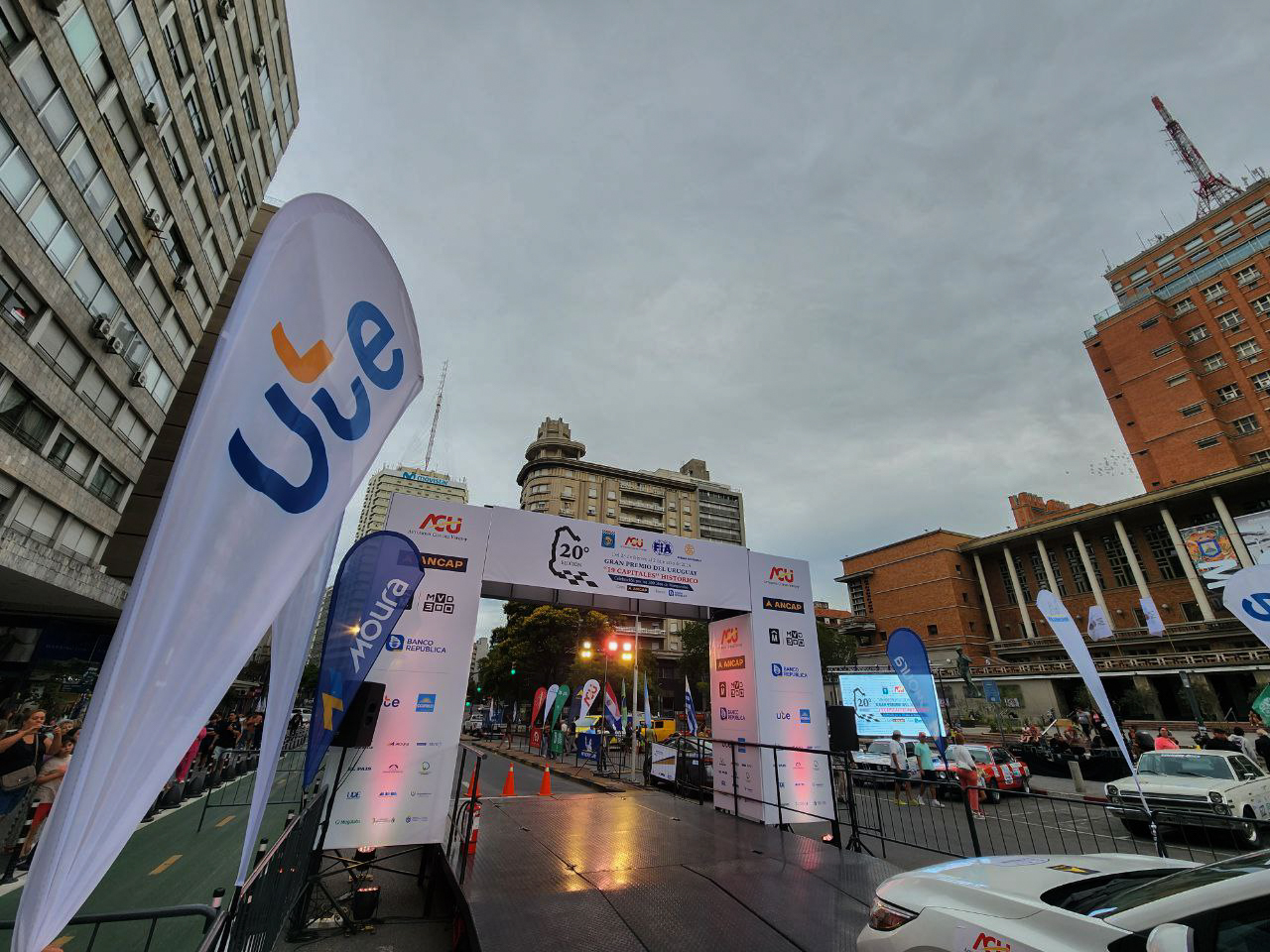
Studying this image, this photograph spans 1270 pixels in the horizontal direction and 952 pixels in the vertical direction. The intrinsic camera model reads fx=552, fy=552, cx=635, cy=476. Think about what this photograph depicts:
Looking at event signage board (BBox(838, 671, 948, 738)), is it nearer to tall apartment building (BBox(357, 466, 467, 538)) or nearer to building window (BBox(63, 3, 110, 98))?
building window (BBox(63, 3, 110, 98))

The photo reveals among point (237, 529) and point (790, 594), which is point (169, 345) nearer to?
point (790, 594)

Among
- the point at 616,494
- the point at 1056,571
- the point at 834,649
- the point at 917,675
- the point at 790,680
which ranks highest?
the point at 616,494

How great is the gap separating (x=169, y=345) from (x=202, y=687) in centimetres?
3157

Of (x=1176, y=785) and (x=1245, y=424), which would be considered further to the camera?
(x=1245, y=424)

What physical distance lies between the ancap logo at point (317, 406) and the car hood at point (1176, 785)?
45.0ft

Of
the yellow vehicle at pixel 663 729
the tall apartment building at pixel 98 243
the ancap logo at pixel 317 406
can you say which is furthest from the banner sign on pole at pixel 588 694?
the ancap logo at pixel 317 406

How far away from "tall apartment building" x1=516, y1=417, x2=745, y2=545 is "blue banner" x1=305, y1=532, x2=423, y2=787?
182 feet

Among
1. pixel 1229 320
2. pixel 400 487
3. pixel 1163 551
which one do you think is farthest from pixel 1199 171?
pixel 400 487

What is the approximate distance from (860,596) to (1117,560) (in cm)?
2400

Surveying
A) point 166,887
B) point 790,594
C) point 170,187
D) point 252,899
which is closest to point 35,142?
point 170,187

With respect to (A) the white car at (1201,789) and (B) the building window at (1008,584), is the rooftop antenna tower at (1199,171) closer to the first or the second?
(B) the building window at (1008,584)

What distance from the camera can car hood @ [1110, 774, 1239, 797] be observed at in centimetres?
969

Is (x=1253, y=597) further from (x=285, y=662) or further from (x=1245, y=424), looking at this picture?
(x=1245, y=424)

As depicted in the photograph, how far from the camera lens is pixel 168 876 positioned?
6848mm
